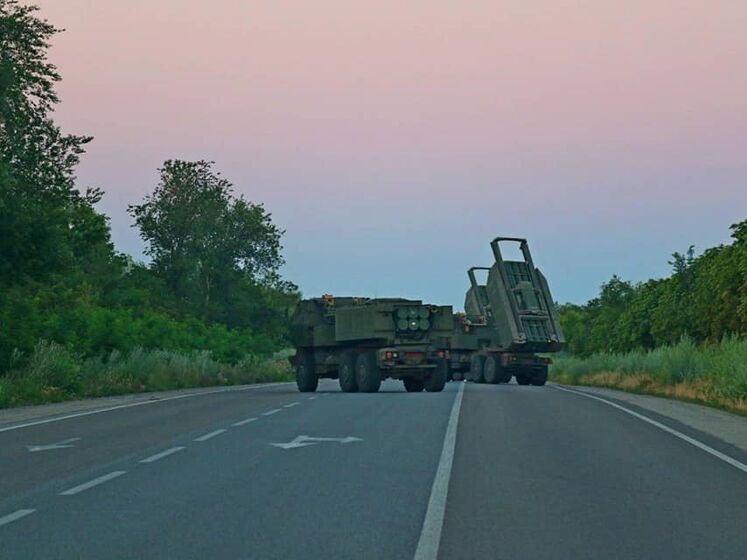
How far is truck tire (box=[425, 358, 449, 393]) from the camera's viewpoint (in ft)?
126

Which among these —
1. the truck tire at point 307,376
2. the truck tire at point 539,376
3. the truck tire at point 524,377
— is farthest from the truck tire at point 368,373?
the truck tire at point 539,376

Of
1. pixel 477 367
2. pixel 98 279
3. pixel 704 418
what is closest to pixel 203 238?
pixel 98 279

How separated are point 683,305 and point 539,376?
1946cm

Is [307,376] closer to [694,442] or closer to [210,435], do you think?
[210,435]

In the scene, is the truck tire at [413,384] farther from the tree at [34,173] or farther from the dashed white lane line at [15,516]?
the dashed white lane line at [15,516]

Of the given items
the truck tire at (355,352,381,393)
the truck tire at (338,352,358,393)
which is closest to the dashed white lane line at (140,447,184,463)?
the truck tire at (355,352,381,393)

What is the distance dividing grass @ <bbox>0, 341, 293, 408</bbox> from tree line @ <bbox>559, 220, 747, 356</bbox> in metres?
17.6

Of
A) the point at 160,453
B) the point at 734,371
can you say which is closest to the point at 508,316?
the point at 734,371

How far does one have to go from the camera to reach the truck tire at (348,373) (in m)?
39.1

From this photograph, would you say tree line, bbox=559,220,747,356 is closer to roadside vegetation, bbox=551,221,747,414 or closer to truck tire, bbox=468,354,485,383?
roadside vegetation, bbox=551,221,747,414

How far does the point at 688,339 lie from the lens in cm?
4597

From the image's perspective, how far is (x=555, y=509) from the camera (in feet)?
36.2

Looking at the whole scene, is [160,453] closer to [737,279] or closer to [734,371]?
[734,371]

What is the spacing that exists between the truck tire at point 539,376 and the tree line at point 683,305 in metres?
5.25
